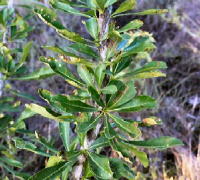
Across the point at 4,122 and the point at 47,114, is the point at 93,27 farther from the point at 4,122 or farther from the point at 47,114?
the point at 4,122

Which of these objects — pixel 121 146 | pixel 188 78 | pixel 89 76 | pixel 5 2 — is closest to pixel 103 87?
pixel 89 76

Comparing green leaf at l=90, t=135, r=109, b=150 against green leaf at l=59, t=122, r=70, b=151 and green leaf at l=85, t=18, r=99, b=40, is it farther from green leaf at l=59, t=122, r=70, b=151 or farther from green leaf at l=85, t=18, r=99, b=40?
green leaf at l=85, t=18, r=99, b=40

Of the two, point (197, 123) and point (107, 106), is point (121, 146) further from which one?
point (197, 123)

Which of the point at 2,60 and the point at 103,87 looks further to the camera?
the point at 2,60

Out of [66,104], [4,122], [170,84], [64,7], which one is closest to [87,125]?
[66,104]

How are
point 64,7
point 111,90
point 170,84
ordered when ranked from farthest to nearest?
point 170,84
point 64,7
point 111,90

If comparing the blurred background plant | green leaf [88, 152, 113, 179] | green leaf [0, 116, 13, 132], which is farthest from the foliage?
the blurred background plant
